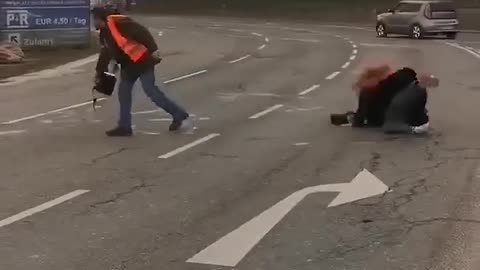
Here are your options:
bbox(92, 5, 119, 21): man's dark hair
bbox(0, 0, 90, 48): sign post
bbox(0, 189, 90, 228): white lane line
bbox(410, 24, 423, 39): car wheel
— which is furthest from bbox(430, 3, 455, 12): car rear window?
bbox(0, 189, 90, 228): white lane line

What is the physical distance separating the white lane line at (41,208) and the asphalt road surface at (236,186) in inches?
0.7

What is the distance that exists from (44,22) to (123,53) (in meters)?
15.1

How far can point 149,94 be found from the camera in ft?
36.7

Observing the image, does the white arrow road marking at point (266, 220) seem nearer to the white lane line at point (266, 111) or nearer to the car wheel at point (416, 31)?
the white lane line at point (266, 111)

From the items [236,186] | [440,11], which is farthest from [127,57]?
[440,11]

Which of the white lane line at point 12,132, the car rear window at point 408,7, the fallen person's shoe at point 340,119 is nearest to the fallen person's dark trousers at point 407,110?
the fallen person's shoe at point 340,119

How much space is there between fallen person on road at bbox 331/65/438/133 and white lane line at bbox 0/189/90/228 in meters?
4.63

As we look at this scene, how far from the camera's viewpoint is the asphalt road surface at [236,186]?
230 inches

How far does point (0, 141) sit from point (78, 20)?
15872 millimetres

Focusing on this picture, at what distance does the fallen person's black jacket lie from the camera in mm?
10953

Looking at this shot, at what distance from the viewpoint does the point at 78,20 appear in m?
26.0

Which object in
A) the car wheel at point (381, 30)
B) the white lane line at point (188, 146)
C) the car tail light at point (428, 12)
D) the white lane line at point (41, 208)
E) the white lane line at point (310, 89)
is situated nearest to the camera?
the white lane line at point (41, 208)

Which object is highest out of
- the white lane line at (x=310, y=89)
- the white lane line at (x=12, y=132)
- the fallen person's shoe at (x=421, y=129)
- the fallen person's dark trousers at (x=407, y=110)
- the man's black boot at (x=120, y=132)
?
the fallen person's dark trousers at (x=407, y=110)

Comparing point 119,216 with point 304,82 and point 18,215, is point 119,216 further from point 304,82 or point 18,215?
point 304,82
